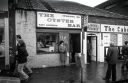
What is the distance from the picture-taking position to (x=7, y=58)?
393 inches

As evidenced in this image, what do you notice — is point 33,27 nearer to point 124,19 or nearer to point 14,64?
point 14,64

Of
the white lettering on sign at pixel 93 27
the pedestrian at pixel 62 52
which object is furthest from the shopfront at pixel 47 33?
the white lettering on sign at pixel 93 27

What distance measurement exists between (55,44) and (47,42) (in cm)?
70

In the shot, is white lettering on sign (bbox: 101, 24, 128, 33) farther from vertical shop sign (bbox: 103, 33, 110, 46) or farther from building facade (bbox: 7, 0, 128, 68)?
vertical shop sign (bbox: 103, 33, 110, 46)

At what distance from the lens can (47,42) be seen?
11.7 m

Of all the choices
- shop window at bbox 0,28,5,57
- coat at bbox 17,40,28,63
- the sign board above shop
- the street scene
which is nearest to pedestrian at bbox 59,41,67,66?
the street scene

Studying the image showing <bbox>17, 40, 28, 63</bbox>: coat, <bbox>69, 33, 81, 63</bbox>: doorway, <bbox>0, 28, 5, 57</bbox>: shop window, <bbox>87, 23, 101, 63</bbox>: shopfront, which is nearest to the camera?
<bbox>17, 40, 28, 63</bbox>: coat

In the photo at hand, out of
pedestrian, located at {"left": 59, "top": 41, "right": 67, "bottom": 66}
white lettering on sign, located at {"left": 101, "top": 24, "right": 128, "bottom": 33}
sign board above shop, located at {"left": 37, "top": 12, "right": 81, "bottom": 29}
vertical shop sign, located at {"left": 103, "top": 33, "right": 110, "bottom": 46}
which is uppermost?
sign board above shop, located at {"left": 37, "top": 12, "right": 81, "bottom": 29}

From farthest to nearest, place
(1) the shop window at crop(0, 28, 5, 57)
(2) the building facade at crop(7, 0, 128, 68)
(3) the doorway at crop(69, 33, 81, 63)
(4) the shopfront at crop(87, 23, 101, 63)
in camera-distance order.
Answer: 1. (4) the shopfront at crop(87, 23, 101, 63)
2. (3) the doorway at crop(69, 33, 81, 63)
3. (2) the building facade at crop(7, 0, 128, 68)
4. (1) the shop window at crop(0, 28, 5, 57)

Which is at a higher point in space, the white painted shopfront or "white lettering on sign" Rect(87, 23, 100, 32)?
"white lettering on sign" Rect(87, 23, 100, 32)

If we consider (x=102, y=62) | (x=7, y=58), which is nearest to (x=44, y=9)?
(x=7, y=58)

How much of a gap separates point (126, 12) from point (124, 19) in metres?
7.51

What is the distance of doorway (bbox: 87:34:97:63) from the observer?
13.9m

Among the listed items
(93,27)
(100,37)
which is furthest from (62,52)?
(100,37)
